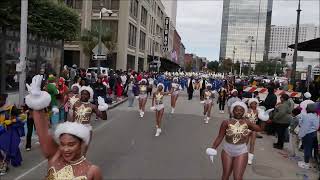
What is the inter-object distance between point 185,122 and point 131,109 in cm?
475

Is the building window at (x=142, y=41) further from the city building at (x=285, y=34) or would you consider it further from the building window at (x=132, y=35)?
the city building at (x=285, y=34)

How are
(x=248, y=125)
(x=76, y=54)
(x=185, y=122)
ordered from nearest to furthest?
(x=248, y=125) → (x=185, y=122) → (x=76, y=54)

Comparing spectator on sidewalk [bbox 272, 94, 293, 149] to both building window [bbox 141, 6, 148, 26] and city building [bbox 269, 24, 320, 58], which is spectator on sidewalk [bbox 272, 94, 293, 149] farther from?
city building [bbox 269, 24, 320, 58]

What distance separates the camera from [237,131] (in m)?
7.14

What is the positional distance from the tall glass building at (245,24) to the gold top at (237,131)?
93168mm

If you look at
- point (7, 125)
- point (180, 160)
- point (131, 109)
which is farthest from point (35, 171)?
point (131, 109)

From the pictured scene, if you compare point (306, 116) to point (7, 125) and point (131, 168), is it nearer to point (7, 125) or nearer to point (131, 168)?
point (131, 168)

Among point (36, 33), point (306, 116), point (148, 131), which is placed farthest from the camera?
point (36, 33)

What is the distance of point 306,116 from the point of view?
34.0 feet

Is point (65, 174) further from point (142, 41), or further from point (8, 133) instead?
point (142, 41)

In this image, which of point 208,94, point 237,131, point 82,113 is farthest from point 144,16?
point 237,131

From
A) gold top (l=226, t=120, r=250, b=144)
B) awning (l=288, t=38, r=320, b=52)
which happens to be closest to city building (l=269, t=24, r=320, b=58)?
awning (l=288, t=38, r=320, b=52)

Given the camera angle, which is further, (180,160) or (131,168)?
(180,160)

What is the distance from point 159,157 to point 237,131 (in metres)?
3.79
